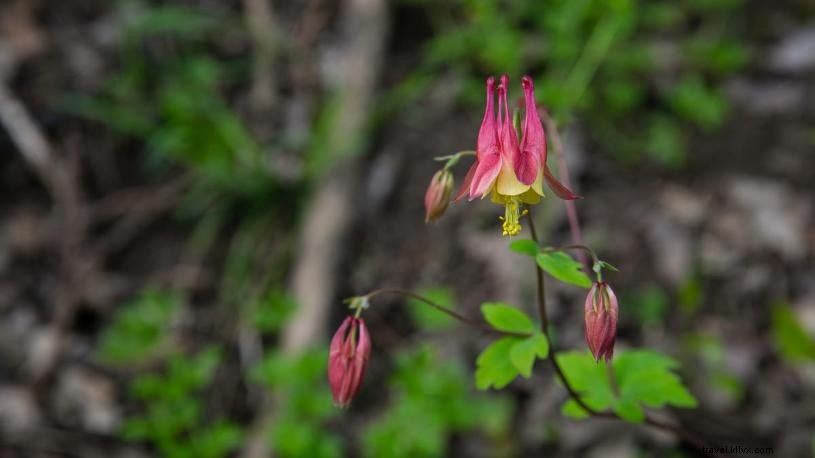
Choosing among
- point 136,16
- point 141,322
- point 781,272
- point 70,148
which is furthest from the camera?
point 136,16

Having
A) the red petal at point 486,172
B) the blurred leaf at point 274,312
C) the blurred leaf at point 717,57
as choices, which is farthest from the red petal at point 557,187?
the blurred leaf at point 717,57

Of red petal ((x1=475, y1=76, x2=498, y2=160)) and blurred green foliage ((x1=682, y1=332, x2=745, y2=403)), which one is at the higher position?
red petal ((x1=475, y1=76, x2=498, y2=160))

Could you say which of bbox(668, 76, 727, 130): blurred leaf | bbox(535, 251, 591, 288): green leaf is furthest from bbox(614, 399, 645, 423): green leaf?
bbox(668, 76, 727, 130): blurred leaf

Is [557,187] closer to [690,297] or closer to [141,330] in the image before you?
[690,297]

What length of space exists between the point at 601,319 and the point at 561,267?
0.46 feet

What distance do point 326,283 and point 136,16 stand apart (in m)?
2.25

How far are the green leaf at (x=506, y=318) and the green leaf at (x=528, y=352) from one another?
0.05 meters

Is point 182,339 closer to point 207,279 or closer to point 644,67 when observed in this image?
point 207,279

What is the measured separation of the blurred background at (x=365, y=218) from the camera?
2.92 meters

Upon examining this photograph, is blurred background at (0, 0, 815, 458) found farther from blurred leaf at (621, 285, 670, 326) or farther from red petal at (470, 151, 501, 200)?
red petal at (470, 151, 501, 200)

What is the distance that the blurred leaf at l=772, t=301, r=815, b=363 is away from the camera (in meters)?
2.92

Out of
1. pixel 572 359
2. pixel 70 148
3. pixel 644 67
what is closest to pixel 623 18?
pixel 644 67

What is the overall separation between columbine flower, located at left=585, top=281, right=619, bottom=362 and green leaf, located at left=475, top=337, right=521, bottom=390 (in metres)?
0.25

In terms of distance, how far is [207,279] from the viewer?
3758 millimetres
